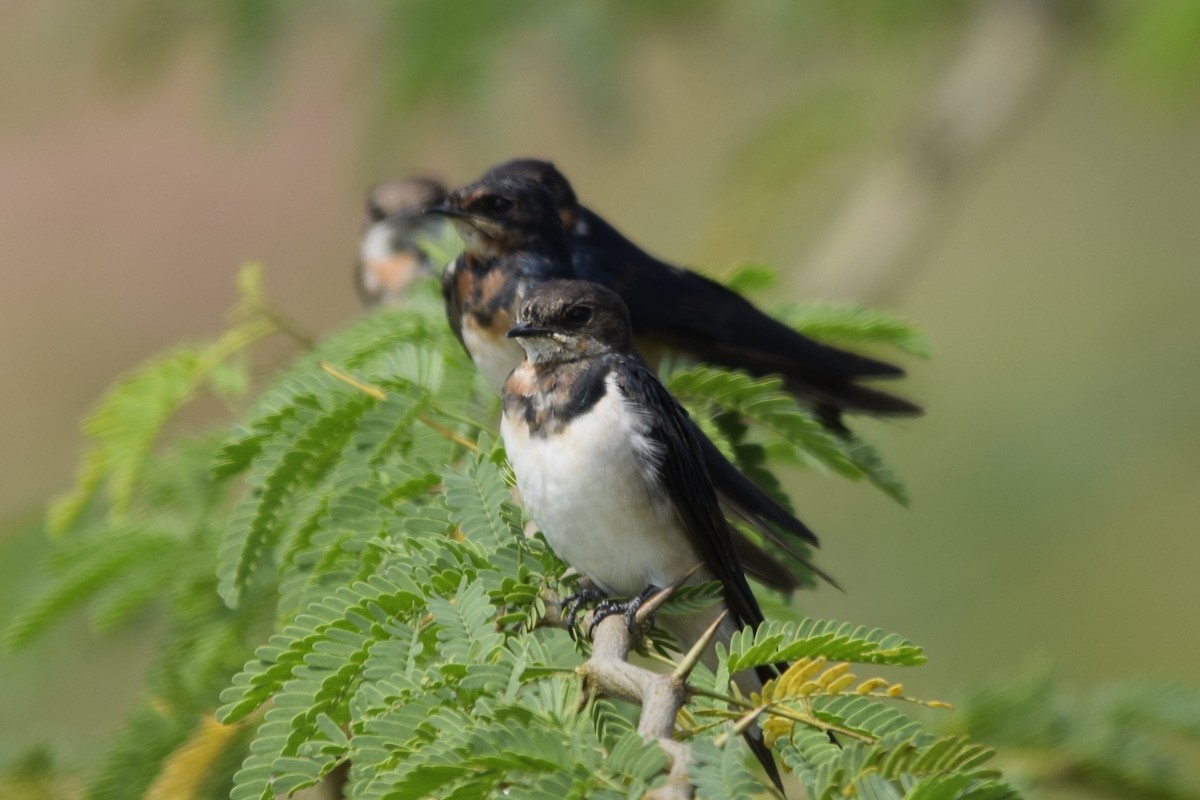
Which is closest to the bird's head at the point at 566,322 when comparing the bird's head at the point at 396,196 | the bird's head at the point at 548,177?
the bird's head at the point at 548,177

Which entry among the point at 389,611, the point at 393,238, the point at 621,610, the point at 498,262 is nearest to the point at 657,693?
the point at 389,611

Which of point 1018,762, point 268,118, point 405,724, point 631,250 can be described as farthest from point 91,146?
point 405,724

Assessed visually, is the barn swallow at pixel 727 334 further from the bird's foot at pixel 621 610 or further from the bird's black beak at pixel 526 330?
the bird's foot at pixel 621 610

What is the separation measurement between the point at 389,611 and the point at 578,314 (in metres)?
0.97

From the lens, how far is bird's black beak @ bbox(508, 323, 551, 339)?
8.89ft

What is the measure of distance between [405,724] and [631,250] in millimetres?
2674

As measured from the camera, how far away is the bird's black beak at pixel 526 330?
2.71 meters

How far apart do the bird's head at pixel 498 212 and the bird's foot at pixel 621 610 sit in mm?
1528

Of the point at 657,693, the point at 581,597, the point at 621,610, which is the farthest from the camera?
the point at 581,597

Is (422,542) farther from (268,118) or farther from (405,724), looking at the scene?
(268,118)

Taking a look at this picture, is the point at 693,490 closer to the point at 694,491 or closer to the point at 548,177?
the point at 694,491

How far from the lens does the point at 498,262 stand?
12.2 feet

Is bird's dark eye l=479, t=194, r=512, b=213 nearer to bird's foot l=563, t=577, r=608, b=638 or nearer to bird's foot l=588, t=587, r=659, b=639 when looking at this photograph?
bird's foot l=563, t=577, r=608, b=638

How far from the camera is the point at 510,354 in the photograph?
3293 millimetres
